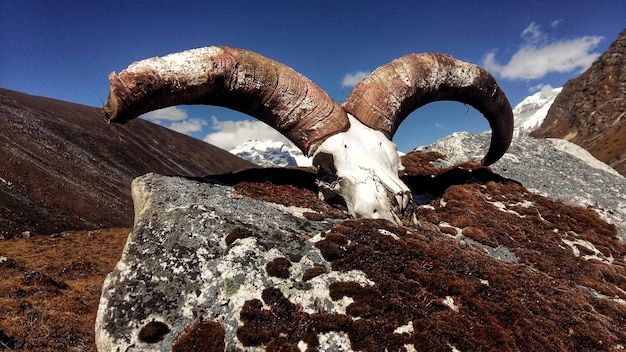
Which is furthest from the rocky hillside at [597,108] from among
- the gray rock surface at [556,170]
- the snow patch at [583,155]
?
the gray rock surface at [556,170]

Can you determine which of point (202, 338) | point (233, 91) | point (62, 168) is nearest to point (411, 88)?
point (233, 91)

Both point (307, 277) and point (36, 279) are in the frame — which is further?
point (36, 279)

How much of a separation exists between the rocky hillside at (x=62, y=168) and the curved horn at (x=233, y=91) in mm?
3933

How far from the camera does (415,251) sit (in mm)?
7855

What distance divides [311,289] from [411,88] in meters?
9.07

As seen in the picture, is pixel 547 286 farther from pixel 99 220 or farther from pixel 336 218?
pixel 99 220

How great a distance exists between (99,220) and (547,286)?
1324 inches

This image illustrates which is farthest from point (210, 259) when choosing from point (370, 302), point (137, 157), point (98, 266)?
point (137, 157)

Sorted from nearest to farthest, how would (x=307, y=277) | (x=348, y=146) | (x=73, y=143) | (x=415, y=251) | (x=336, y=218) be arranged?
(x=307, y=277) → (x=415, y=251) → (x=336, y=218) → (x=348, y=146) → (x=73, y=143)

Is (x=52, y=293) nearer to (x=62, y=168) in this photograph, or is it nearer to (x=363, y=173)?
(x=363, y=173)

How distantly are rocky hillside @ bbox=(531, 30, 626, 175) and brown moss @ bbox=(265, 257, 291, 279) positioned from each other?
97.9 m

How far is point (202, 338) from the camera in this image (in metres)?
5.55

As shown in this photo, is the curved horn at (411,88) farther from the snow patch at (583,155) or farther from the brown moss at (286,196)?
the snow patch at (583,155)

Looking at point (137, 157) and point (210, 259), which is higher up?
point (137, 157)
